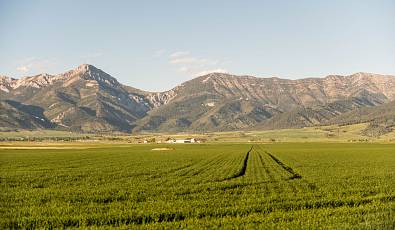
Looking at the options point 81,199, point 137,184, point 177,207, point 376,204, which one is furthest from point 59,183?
point 376,204

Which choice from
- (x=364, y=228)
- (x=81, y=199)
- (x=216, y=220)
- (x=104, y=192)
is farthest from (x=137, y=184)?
(x=364, y=228)

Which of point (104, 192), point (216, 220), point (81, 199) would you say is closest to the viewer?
point (216, 220)

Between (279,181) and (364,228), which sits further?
(279,181)

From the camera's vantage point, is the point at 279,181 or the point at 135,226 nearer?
the point at 135,226

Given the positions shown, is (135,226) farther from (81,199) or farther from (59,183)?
(59,183)

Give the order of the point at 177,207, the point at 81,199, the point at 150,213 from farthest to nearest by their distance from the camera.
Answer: the point at 81,199 → the point at 177,207 → the point at 150,213

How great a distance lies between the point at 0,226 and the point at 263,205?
52.4ft

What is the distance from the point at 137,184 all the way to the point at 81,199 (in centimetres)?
1042

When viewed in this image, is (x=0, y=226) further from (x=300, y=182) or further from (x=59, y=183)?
(x=300, y=182)

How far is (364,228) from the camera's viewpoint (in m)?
22.9

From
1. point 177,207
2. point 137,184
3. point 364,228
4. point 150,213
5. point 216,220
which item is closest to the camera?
point 364,228

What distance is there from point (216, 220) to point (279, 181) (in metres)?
22.4

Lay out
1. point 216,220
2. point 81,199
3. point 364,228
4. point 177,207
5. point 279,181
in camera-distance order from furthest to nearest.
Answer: point 279,181
point 81,199
point 177,207
point 216,220
point 364,228

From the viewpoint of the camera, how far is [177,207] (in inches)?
1153
